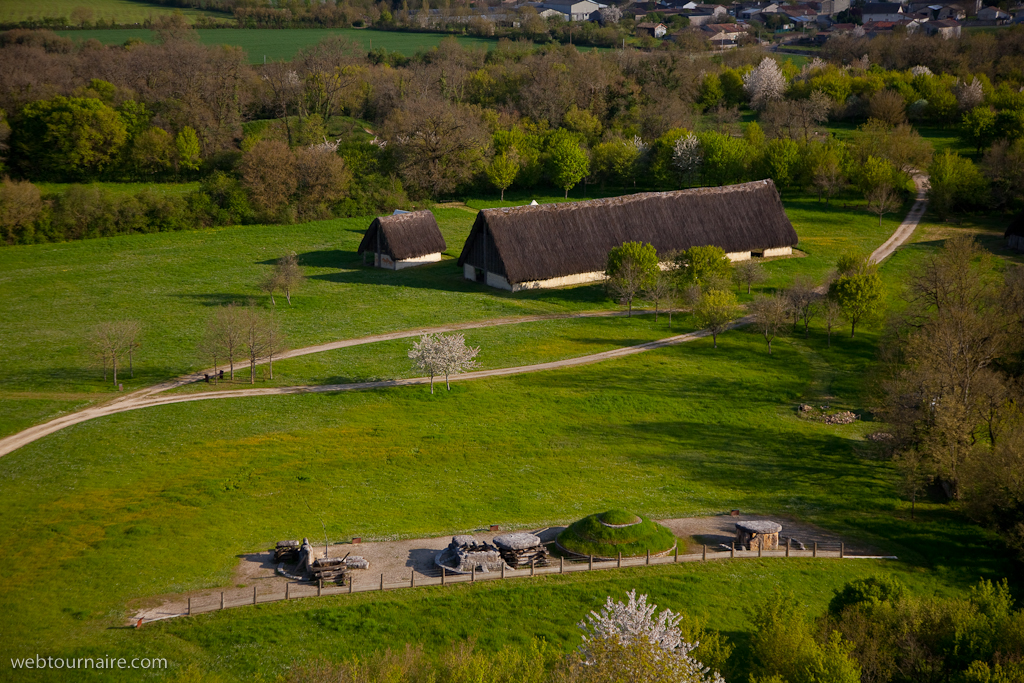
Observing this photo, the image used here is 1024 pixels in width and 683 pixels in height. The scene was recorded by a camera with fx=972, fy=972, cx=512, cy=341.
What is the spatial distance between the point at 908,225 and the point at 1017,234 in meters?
8.88

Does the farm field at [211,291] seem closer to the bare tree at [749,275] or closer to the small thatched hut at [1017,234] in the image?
the bare tree at [749,275]

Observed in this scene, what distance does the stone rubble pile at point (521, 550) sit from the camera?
30.2 meters

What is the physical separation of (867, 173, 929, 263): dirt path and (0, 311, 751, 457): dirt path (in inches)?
827

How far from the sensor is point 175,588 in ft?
93.1

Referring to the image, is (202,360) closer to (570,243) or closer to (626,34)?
(570,243)

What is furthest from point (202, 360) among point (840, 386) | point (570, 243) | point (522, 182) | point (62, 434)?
point (522, 182)

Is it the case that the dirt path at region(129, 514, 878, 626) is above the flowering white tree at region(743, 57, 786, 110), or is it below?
below

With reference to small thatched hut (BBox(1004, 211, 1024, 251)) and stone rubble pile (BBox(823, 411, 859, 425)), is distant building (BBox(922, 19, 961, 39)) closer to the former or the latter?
small thatched hut (BBox(1004, 211, 1024, 251))

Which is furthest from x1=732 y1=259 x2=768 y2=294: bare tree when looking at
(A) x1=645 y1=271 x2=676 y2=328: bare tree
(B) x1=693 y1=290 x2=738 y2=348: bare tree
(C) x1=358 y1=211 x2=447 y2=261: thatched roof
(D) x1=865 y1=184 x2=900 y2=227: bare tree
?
(C) x1=358 y1=211 x2=447 y2=261: thatched roof

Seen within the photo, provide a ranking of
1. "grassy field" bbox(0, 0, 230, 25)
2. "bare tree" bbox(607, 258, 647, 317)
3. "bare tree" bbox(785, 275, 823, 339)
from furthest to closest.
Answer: "grassy field" bbox(0, 0, 230, 25) < "bare tree" bbox(607, 258, 647, 317) < "bare tree" bbox(785, 275, 823, 339)

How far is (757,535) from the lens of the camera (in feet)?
104

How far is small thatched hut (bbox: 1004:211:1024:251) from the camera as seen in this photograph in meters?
67.1

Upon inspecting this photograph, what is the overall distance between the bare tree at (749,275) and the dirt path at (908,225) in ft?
22.9

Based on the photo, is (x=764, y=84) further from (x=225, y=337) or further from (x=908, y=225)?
(x=225, y=337)
